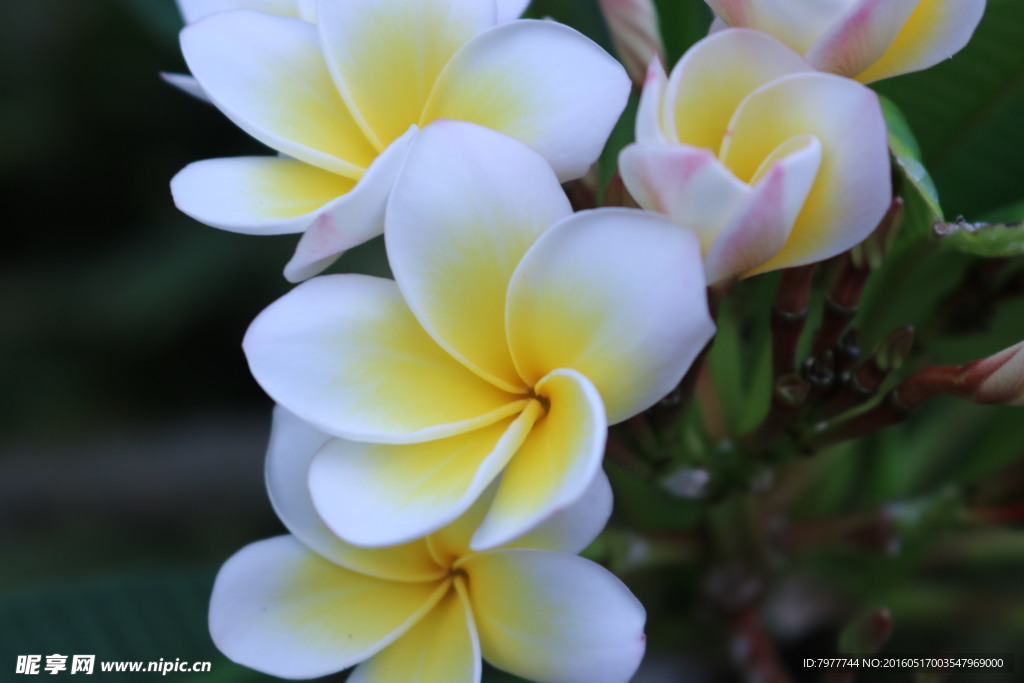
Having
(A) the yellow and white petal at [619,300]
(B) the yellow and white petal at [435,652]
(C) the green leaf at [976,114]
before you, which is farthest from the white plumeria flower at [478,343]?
(C) the green leaf at [976,114]

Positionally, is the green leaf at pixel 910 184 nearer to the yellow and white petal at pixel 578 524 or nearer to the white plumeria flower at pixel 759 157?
the white plumeria flower at pixel 759 157

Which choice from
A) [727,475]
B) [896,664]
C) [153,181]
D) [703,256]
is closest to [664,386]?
[703,256]

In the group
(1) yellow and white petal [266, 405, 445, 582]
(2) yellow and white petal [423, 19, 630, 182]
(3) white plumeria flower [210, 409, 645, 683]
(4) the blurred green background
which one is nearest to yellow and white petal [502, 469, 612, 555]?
(3) white plumeria flower [210, 409, 645, 683]

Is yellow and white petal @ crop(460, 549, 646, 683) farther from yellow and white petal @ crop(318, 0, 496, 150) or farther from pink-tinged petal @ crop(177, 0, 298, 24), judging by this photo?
pink-tinged petal @ crop(177, 0, 298, 24)

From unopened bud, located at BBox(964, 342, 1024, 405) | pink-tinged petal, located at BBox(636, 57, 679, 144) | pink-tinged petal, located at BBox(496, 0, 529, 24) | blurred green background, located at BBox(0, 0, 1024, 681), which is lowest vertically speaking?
blurred green background, located at BBox(0, 0, 1024, 681)

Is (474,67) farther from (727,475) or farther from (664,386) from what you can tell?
(727,475)

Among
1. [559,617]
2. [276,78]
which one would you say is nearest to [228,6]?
[276,78]
